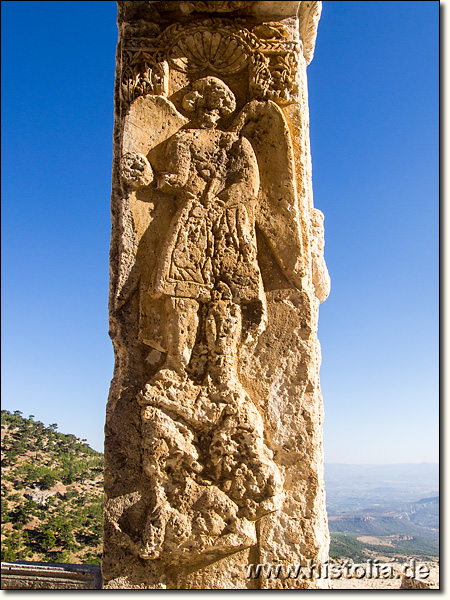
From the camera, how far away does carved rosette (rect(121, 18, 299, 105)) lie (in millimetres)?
3969

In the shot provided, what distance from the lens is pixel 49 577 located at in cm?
652

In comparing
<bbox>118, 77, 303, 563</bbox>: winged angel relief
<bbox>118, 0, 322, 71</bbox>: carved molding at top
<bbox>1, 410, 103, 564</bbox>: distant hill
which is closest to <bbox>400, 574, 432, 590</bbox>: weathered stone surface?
<bbox>118, 77, 303, 563</bbox>: winged angel relief

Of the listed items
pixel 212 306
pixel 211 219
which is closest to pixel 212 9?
pixel 211 219

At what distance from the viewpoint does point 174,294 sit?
3.63m

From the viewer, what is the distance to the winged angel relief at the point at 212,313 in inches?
133

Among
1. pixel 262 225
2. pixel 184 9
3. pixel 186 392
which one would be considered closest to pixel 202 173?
pixel 262 225

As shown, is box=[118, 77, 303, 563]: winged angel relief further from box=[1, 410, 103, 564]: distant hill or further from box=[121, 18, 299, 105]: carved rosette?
box=[1, 410, 103, 564]: distant hill

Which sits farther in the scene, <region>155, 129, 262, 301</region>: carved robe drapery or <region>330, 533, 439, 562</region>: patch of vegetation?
<region>330, 533, 439, 562</region>: patch of vegetation

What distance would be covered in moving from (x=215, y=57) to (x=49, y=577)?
598cm

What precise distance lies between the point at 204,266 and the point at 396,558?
16.5ft

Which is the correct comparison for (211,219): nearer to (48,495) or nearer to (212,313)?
(212,313)

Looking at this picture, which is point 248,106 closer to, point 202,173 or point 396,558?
point 202,173

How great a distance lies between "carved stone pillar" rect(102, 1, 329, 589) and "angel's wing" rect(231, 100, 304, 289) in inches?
0.4

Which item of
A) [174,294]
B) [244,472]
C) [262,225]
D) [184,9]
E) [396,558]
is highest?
[184,9]
